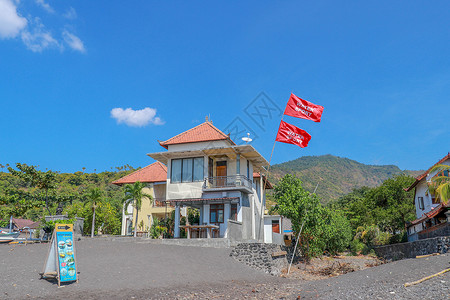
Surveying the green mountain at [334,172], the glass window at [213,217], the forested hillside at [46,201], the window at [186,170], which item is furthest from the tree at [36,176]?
the green mountain at [334,172]

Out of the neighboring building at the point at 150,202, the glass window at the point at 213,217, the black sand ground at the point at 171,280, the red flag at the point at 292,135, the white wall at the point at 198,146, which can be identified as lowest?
the black sand ground at the point at 171,280

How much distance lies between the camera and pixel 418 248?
→ 21.3 meters

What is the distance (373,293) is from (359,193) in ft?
199

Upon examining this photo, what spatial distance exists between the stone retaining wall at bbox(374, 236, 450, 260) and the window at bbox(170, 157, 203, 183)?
1417 cm

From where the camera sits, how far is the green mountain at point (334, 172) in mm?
113075

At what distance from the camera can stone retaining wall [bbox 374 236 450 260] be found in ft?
59.4

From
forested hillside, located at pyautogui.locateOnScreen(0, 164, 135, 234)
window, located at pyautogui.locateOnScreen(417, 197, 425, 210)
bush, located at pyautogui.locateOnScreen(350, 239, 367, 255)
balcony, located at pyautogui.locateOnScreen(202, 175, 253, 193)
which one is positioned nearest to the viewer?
forested hillside, located at pyautogui.locateOnScreen(0, 164, 135, 234)

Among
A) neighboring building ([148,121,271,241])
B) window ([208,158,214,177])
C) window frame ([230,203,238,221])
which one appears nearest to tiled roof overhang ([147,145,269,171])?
neighboring building ([148,121,271,241])

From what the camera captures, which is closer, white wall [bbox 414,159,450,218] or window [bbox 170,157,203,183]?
window [bbox 170,157,203,183]

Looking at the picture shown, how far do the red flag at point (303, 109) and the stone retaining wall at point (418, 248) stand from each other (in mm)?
8932

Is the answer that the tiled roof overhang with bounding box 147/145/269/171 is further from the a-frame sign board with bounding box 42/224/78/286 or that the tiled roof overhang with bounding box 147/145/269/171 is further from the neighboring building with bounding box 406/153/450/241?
the a-frame sign board with bounding box 42/224/78/286

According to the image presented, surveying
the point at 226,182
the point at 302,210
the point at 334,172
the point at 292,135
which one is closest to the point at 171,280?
the point at 292,135

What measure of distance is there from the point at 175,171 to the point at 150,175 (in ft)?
A: 22.6

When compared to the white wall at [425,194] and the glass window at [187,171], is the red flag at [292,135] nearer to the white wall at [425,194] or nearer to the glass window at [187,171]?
the glass window at [187,171]
